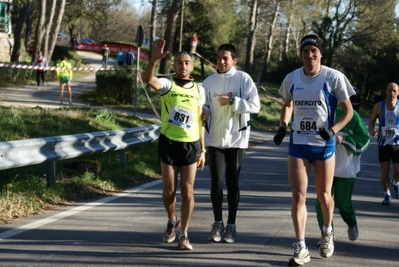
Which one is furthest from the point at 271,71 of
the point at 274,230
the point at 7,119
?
the point at 274,230

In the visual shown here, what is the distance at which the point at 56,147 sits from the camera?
10062 millimetres

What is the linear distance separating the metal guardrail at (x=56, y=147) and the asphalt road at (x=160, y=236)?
71cm

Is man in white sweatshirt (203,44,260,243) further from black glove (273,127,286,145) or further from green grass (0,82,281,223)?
green grass (0,82,281,223)

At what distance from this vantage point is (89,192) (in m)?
10.6

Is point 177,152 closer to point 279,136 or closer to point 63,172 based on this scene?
point 279,136

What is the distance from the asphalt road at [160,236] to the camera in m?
6.80

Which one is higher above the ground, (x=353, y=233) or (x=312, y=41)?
(x=312, y=41)

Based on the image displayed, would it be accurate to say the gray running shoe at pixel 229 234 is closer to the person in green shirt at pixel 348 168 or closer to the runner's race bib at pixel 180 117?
the person in green shirt at pixel 348 168

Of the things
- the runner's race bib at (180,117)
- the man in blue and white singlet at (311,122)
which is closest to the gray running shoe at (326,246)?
the man in blue and white singlet at (311,122)

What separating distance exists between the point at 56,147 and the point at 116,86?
56.7ft

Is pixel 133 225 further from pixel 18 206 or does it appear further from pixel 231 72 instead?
pixel 231 72

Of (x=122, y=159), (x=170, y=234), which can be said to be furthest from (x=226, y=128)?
(x=122, y=159)

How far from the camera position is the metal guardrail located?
29.3 feet

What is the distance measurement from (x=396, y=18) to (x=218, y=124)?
2328 inches
